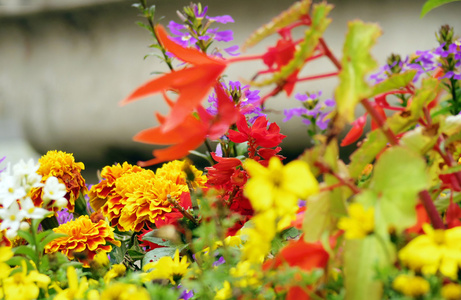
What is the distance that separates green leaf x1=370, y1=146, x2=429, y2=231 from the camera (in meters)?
0.23

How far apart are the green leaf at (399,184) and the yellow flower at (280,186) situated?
36mm

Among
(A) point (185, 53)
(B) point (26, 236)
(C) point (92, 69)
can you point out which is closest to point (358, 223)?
(A) point (185, 53)

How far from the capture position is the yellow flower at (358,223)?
241 millimetres

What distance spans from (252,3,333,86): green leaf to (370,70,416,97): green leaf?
9 cm

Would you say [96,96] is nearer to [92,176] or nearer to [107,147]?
[107,147]

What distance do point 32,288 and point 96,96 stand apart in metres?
1.62

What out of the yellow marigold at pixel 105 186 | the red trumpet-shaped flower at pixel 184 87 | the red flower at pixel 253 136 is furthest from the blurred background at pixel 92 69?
the red trumpet-shaped flower at pixel 184 87

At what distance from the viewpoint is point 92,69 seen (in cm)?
183

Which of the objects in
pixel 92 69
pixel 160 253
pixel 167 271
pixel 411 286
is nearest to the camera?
pixel 411 286

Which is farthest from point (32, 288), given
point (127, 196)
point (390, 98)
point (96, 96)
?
point (96, 96)

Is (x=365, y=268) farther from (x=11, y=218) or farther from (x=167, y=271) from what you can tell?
(x=11, y=218)

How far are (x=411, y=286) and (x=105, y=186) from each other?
0.55m

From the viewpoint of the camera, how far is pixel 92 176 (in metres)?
1.91

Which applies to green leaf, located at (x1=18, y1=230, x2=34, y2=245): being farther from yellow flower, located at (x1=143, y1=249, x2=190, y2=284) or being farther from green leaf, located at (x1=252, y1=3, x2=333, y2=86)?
green leaf, located at (x1=252, y1=3, x2=333, y2=86)
